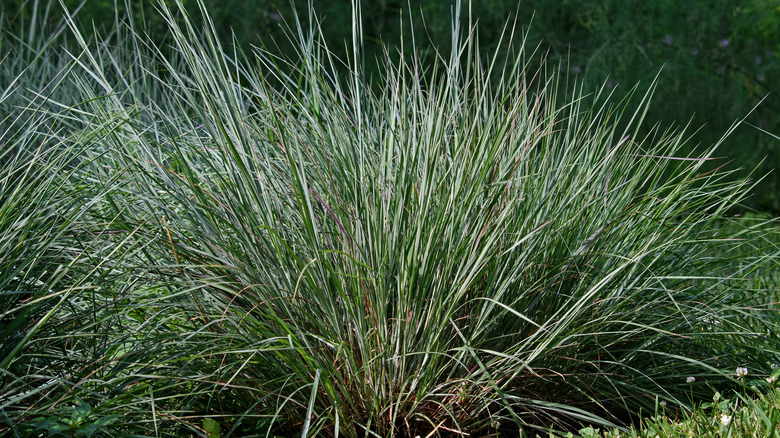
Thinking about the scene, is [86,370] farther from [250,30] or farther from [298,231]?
[250,30]

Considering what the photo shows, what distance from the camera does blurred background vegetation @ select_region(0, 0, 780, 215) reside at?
5.74m

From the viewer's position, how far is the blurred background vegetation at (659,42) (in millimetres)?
5738

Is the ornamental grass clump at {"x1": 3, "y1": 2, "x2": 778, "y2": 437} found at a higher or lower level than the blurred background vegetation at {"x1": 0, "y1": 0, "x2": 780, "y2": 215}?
higher

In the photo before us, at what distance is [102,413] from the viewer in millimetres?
1554

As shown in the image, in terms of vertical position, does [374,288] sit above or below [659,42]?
above

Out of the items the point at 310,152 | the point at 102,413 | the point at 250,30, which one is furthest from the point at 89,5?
the point at 102,413

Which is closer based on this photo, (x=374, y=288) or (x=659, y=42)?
(x=374, y=288)

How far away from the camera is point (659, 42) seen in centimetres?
592

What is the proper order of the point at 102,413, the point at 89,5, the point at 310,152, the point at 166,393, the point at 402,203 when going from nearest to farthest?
1. the point at 102,413
2. the point at 402,203
3. the point at 166,393
4. the point at 310,152
5. the point at 89,5

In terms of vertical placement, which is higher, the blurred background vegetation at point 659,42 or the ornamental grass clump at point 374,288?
the ornamental grass clump at point 374,288

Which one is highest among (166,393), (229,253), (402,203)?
(402,203)

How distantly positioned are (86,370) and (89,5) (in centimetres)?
502

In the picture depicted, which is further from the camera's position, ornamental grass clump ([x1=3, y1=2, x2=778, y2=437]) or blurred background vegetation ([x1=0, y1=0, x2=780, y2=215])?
blurred background vegetation ([x1=0, y1=0, x2=780, y2=215])

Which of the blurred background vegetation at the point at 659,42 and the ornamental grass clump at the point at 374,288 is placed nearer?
the ornamental grass clump at the point at 374,288
